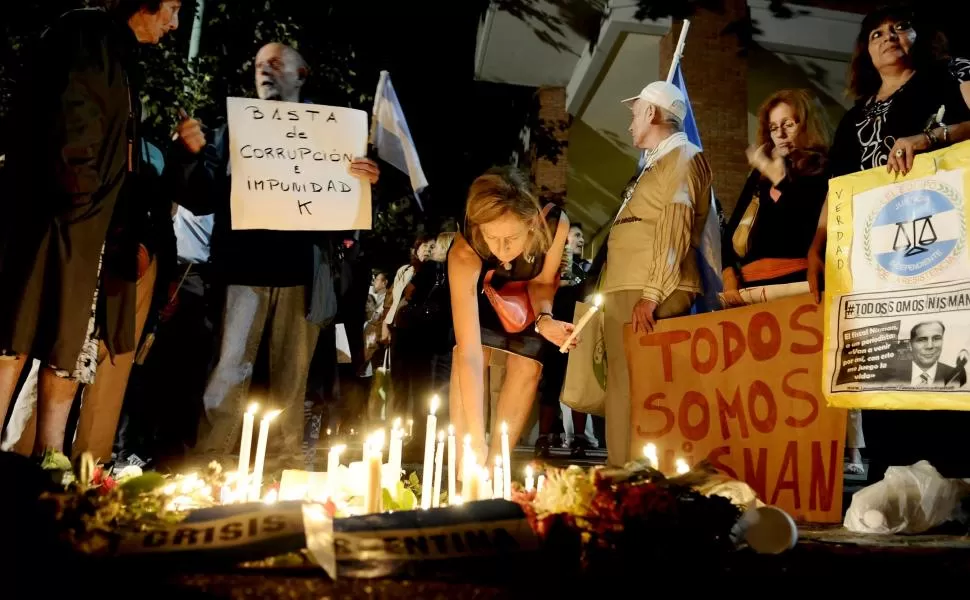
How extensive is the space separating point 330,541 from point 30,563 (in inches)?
23.5

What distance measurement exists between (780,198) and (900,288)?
99 centimetres

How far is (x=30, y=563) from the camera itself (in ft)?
4.79

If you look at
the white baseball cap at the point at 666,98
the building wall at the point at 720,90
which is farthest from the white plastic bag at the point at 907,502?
the building wall at the point at 720,90

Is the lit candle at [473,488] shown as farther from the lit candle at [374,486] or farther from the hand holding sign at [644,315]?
the hand holding sign at [644,315]

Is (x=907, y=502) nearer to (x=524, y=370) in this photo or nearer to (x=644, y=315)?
(x=644, y=315)

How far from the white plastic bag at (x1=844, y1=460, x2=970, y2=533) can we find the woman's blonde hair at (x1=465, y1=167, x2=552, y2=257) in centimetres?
179

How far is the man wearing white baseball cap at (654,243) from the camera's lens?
3428mm

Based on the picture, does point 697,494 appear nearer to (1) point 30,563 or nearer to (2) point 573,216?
(1) point 30,563

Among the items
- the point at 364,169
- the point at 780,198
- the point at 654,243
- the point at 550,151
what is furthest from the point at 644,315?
the point at 550,151

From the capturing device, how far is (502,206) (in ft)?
11.4

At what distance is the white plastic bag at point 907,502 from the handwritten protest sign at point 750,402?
11 cm

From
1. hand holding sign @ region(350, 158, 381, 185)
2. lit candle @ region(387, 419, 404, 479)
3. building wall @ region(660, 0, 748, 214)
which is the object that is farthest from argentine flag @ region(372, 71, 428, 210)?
building wall @ region(660, 0, 748, 214)

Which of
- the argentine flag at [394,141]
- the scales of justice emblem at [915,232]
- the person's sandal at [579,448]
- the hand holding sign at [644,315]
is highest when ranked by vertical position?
the argentine flag at [394,141]

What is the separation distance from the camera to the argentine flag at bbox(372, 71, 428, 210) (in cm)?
407
